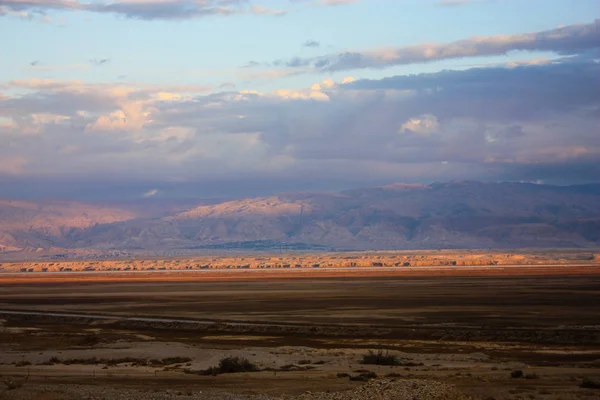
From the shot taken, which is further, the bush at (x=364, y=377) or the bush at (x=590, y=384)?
the bush at (x=364, y=377)

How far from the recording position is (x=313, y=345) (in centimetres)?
4619

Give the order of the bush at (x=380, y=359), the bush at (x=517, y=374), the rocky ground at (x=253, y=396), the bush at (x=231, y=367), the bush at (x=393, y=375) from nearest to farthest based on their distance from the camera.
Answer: the rocky ground at (x=253, y=396), the bush at (x=517, y=374), the bush at (x=393, y=375), the bush at (x=231, y=367), the bush at (x=380, y=359)

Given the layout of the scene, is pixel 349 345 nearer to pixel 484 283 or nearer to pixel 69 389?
pixel 69 389

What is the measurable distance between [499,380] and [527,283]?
241 feet

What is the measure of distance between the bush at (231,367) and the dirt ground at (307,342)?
2.70ft

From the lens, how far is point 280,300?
270ft

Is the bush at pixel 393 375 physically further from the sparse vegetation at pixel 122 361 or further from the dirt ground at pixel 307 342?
the sparse vegetation at pixel 122 361

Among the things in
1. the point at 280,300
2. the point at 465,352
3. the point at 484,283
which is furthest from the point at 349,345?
the point at 484,283

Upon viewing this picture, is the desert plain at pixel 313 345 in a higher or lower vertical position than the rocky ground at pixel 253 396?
lower

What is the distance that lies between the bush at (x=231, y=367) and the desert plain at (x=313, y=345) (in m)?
0.17

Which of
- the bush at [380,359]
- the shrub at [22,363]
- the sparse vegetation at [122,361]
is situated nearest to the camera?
the bush at [380,359]

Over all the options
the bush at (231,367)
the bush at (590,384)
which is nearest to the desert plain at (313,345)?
the bush at (590,384)

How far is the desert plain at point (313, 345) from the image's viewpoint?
29.2 metres

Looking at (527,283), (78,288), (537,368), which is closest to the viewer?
(537,368)
